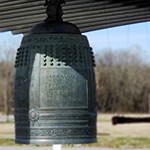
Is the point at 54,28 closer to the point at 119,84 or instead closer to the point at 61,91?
the point at 61,91

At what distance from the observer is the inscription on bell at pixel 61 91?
3.99 meters

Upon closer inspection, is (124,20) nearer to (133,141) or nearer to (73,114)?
(73,114)

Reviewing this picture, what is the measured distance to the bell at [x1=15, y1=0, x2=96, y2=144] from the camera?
13.1 ft

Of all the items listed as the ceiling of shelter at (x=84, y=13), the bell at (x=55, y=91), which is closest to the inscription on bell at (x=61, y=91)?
the bell at (x=55, y=91)

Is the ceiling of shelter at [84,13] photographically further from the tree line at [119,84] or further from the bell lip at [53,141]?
the tree line at [119,84]

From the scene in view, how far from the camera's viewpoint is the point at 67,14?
6762mm

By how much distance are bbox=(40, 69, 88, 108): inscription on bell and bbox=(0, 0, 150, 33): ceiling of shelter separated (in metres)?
2.09

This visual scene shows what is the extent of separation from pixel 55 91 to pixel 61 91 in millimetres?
44

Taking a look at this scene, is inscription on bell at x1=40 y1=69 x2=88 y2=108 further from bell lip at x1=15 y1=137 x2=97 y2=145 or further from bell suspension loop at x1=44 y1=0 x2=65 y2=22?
bell suspension loop at x1=44 y1=0 x2=65 y2=22

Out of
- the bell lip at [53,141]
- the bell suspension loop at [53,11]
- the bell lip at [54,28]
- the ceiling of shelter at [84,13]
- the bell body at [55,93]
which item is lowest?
the bell lip at [53,141]

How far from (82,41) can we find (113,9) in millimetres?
2343

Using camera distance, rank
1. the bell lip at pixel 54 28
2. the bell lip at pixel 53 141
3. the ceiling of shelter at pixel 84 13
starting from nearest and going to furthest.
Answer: the bell lip at pixel 53 141 < the bell lip at pixel 54 28 < the ceiling of shelter at pixel 84 13

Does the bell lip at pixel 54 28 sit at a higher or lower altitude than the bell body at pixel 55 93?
higher

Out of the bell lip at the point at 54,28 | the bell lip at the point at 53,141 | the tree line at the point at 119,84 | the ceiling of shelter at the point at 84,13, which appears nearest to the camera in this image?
the bell lip at the point at 53,141
